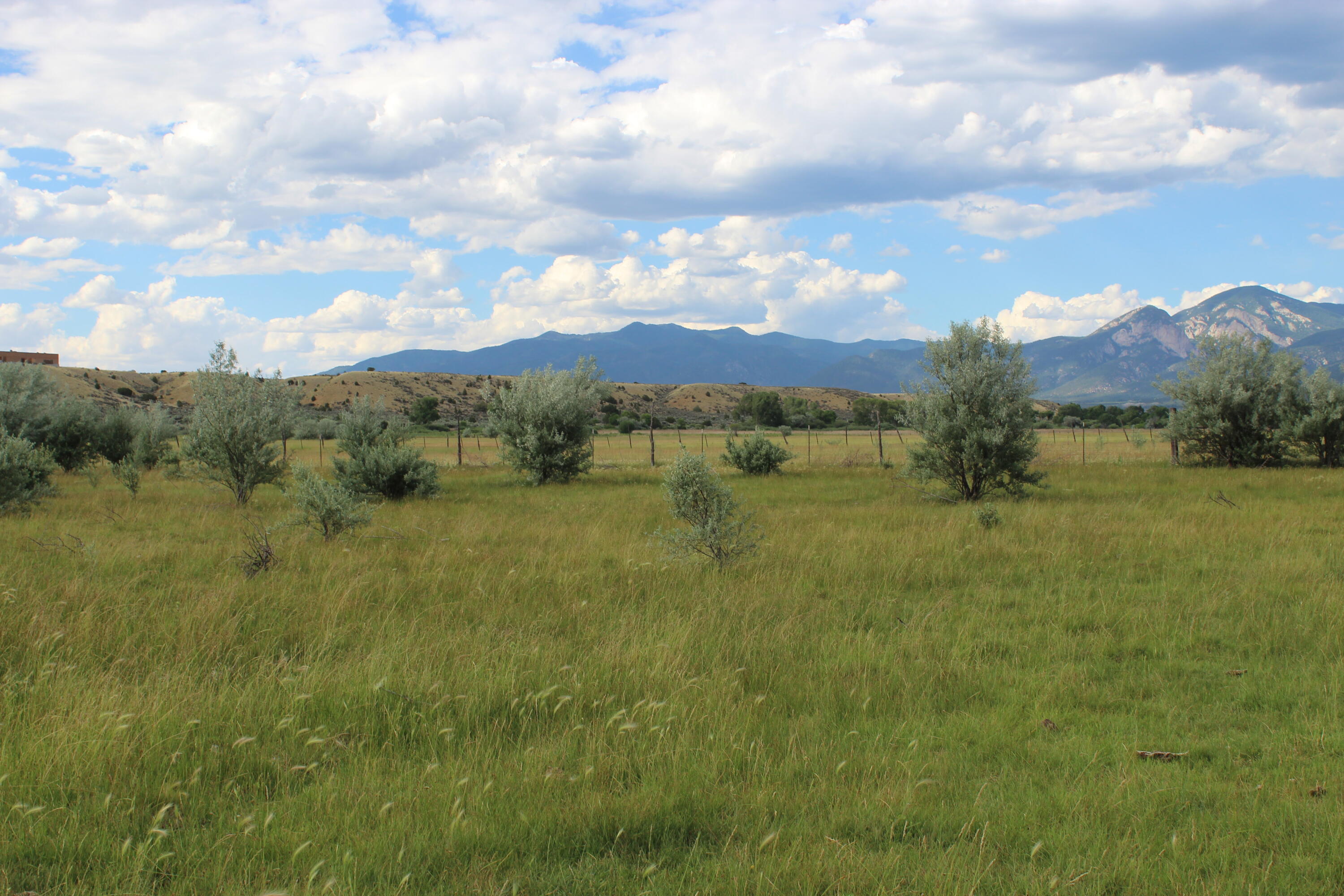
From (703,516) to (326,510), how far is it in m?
5.77

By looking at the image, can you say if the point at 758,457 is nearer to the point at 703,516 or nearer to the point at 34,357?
the point at 703,516

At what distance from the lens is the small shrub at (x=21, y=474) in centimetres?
1399

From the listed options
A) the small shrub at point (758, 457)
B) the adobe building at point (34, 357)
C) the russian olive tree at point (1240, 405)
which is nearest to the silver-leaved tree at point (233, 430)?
the small shrub at point (758, 457)

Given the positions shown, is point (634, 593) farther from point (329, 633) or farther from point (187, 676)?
point (187, 676)

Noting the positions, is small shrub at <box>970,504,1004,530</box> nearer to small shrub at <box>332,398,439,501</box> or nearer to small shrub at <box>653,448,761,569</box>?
small shrub at <box>653,448,761,569</box>

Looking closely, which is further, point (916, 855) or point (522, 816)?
point (522, 816)

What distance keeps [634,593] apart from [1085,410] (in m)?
130

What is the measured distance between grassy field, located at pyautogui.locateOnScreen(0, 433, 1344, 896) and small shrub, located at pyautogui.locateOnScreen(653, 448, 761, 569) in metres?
0.56

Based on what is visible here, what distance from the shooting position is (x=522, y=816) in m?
3.35

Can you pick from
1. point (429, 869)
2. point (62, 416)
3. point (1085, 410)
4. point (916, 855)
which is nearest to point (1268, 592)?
point (916, 855)

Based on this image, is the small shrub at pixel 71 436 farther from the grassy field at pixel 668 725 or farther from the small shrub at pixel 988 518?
the small shrub at pixel 988 518

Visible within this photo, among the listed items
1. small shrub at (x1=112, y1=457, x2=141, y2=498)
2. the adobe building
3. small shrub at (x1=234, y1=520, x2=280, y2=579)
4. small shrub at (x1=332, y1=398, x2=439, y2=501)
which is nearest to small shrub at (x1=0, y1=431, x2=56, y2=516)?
small shrub at (x1=112, y1=457, x2=141, y2=498)

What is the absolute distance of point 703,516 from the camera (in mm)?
9984

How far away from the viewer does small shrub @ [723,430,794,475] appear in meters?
26.6
